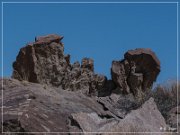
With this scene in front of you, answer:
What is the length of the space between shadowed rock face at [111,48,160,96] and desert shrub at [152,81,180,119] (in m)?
3.63

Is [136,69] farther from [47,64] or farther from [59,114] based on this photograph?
[59,114]

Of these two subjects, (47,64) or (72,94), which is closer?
(72,94)

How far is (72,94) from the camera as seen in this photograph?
531 inches

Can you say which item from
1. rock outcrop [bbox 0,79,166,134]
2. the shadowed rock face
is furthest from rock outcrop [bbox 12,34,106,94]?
rock outcrop [bbox 0,79,166,134]

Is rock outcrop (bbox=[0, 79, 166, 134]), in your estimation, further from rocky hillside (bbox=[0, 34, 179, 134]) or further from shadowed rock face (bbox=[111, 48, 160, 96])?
shadowed rock face (bbox=[111, 48, 160, 96])

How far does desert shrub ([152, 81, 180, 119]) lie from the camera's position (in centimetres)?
1650

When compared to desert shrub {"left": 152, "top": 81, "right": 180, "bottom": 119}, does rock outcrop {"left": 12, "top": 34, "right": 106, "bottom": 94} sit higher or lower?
higher

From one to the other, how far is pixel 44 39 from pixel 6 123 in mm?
10604

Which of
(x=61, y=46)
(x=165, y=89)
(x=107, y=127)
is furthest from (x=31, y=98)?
(x=61, y=46)

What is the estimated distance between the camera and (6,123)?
1011 cm

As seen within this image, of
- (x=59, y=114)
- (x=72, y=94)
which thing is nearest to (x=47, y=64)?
(x=72, y=94)

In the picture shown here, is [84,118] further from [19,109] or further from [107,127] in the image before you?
[19,109]

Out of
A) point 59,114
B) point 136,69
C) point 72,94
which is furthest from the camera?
point 136,69

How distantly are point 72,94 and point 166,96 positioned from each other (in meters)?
5.24
